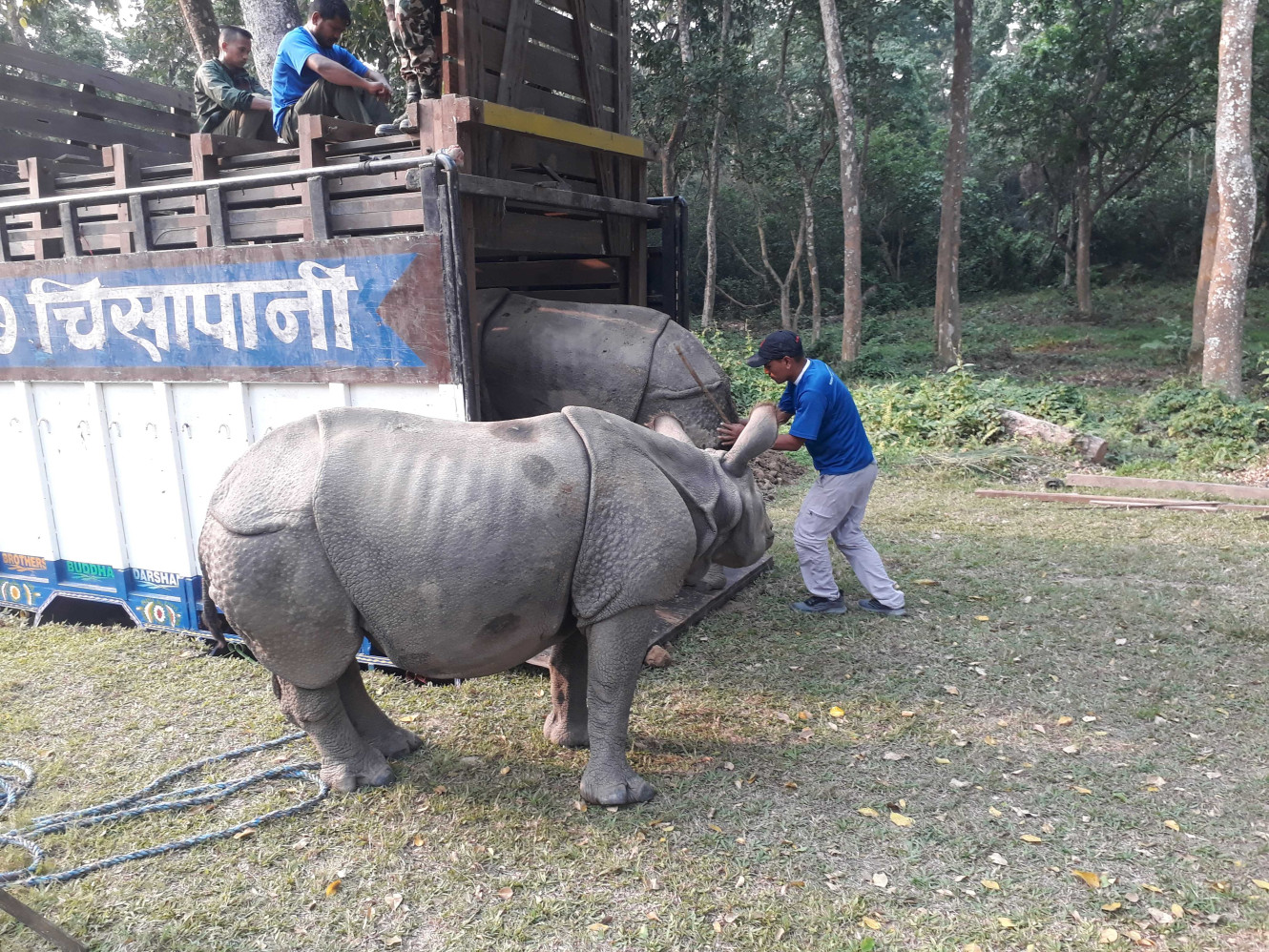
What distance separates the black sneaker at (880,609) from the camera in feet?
20.3

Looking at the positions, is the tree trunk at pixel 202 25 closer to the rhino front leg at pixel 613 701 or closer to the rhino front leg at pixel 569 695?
the rhino front leg at pixel 569 695

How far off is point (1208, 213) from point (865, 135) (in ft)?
31.2

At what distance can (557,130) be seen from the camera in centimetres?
613

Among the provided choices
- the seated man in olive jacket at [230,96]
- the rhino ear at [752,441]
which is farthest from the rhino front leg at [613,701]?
the seated man in olive jacket at [230,96]

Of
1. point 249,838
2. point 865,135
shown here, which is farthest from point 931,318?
point 249,838

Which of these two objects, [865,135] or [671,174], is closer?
[671,174]

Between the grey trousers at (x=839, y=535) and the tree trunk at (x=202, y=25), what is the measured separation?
10006 mm

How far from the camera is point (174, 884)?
11.6 ft

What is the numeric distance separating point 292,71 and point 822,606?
203 inches

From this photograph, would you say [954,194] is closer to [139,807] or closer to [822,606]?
[822,606]

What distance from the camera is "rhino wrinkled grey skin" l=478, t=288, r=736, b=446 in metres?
5.93

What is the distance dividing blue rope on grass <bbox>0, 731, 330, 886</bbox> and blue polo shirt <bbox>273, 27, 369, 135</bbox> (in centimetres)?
432

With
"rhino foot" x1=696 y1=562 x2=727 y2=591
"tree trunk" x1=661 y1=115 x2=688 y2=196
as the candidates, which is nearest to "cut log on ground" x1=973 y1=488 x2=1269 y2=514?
"rhino foot" x1=696 y1=562 x2=727 y2=591

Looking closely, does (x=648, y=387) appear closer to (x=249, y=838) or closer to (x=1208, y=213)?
(x=249, y=838)
